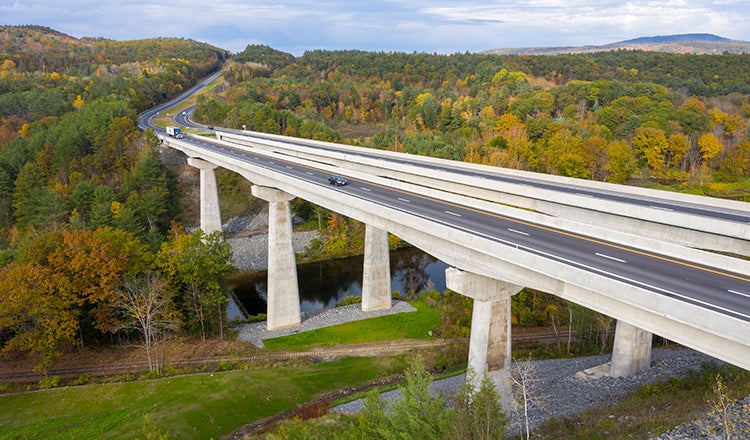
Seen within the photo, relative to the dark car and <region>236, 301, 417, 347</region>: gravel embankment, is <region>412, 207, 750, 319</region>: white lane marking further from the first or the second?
<region>236, 301, 417, 347</region>: gravel embankment

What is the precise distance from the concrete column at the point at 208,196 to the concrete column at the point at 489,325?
156ft

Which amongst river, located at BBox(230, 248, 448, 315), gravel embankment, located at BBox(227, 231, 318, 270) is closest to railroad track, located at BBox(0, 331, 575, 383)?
river, located at BBox(230, 248, 448, 315)

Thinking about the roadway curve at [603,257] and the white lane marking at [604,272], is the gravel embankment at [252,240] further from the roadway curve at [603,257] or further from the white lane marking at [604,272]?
the white lane marking at [604,272]

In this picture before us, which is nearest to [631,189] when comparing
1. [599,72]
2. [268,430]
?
[268,430]

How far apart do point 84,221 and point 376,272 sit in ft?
136

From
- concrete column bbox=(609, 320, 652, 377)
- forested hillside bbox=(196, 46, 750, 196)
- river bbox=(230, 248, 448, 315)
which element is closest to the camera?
concrete column bbox=(609, 320, 652, 377)

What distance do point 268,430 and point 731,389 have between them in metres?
23.4

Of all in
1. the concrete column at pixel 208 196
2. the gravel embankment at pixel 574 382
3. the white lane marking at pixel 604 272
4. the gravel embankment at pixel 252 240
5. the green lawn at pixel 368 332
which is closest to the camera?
the white lane marking at pixel 604 272

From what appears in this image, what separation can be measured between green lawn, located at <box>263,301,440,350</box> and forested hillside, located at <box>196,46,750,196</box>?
4203 centimetres

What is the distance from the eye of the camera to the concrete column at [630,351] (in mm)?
27625

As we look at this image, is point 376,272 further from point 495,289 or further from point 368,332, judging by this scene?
point 495,289

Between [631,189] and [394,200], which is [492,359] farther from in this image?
[631,189]

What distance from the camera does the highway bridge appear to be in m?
16.1

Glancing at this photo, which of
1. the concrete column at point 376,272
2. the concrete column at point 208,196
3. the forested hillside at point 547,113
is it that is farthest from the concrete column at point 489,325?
the forested hillside at point 547,113
